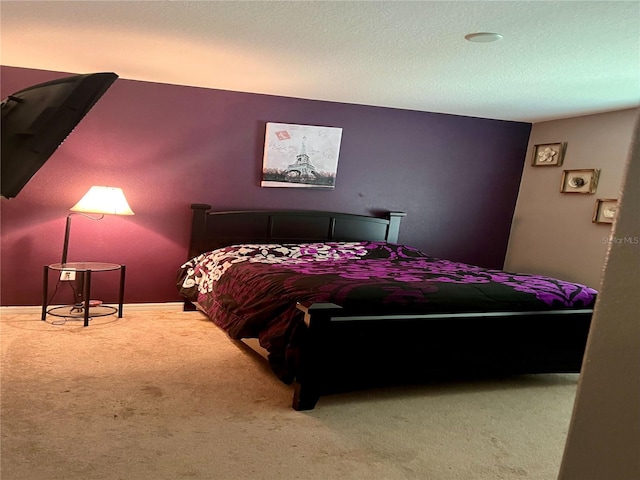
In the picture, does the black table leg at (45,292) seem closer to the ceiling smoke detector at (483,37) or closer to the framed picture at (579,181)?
the ceiling smoke detector at (483,37)

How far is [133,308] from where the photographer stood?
14.8 ft

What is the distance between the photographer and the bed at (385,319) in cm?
278

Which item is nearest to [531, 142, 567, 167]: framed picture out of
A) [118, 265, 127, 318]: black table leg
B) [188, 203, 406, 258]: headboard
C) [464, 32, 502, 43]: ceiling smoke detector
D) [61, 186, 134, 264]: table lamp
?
[188, 203, 406, 258]: headboard

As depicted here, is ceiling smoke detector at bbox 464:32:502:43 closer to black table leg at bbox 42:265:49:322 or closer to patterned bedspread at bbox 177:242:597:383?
patterned bedspread at bbox 177:242:597:383

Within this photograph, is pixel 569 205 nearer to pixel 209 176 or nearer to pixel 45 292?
pixel 209 176

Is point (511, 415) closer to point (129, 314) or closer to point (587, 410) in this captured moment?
point (587, 410)

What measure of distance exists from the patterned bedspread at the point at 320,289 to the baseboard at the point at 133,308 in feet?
0.98

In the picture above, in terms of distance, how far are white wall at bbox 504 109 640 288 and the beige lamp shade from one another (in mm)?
3792

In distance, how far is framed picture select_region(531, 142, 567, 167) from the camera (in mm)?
5156

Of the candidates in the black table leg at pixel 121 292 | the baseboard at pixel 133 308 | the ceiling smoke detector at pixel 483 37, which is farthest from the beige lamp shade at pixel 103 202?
the ceiling smoke detector at pixel 483 37

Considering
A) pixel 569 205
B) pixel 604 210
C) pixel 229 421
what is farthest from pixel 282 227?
pixel 604 210

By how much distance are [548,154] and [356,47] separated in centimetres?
299

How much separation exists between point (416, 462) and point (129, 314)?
2856mm

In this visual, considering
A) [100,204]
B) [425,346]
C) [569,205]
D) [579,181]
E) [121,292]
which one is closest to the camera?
[425,346]
